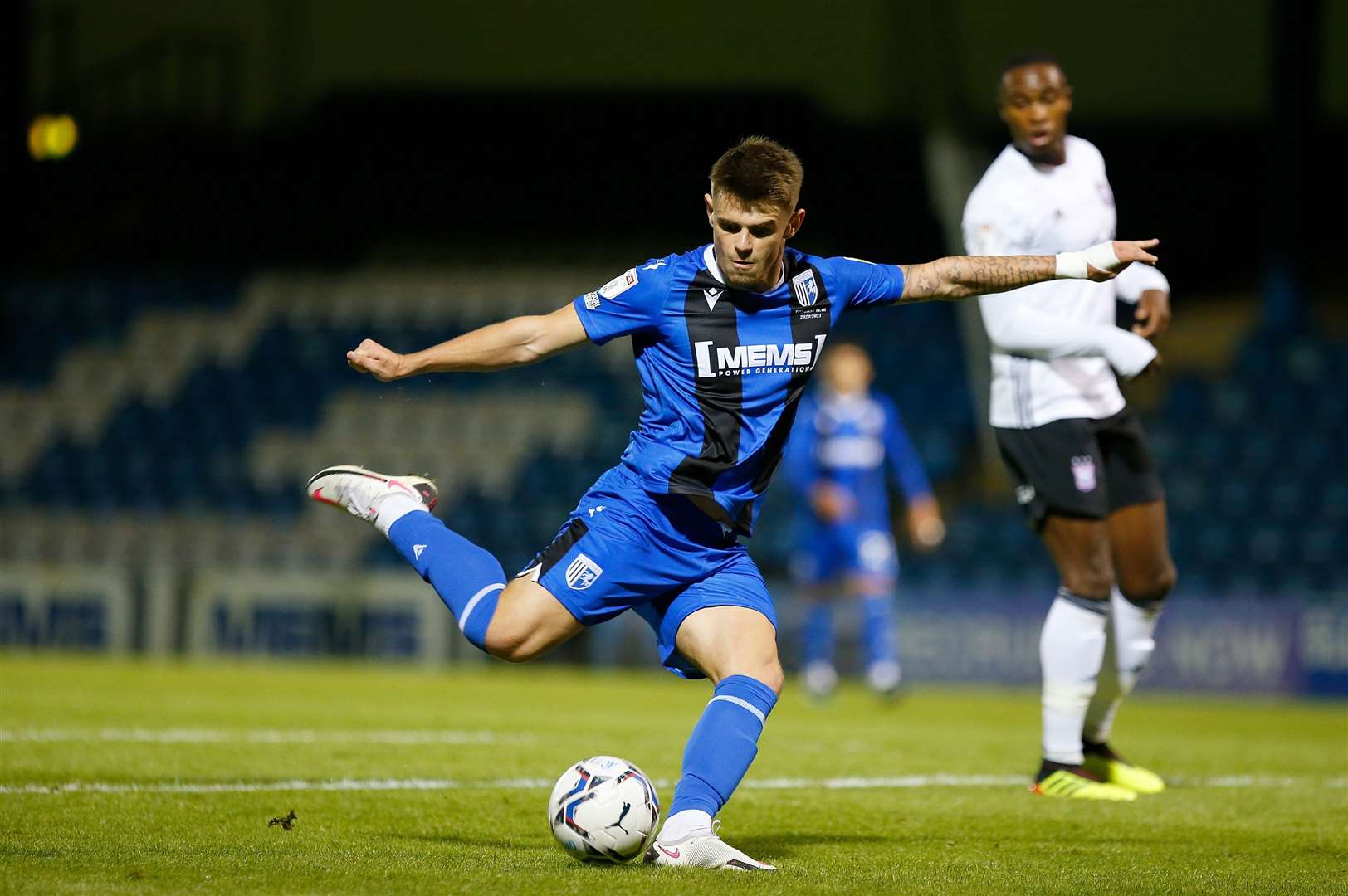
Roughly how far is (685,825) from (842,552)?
8.60 metres

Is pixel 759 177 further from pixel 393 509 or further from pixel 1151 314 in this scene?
pixel 1151 314

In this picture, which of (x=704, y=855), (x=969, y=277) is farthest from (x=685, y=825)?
(x=969, y=277)

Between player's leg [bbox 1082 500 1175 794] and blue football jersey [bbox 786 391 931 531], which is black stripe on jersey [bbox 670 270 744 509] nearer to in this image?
player's leg [bbox 1082 500 1175 794]

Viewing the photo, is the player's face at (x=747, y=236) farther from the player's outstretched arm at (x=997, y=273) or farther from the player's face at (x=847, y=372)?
the player's face at (x=847, y=372)

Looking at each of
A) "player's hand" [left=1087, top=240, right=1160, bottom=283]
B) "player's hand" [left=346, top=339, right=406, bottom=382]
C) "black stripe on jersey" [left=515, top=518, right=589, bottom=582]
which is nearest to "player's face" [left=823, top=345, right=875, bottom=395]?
"player's hand" [left=1087, top=240, right=1160, bottom=283]

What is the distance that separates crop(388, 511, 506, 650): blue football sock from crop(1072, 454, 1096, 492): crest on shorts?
2.19 metres

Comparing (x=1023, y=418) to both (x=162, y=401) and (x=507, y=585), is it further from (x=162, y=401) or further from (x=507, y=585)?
(x=162, y=401)

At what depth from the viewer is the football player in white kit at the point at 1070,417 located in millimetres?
5934

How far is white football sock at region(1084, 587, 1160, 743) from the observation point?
20.3 ft

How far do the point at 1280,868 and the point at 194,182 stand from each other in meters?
19.5

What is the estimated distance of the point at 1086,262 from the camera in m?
4.57

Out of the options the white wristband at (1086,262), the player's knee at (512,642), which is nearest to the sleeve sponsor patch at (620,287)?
the player's knee at (512,642)

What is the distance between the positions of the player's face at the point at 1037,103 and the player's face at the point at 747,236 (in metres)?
1.89

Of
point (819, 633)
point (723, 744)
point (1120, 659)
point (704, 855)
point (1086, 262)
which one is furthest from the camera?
point (819, 633)
